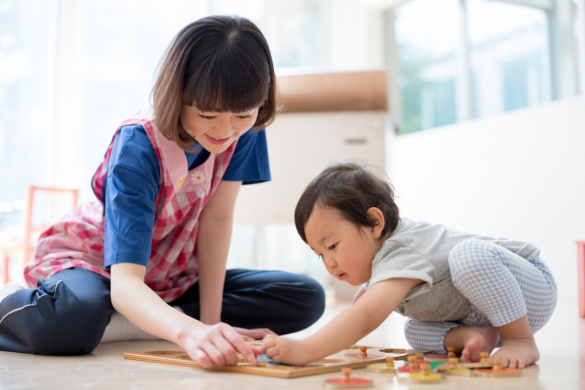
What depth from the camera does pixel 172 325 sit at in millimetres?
789

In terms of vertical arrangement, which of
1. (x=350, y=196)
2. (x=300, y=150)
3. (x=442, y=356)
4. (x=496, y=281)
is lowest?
(x=442, y=356)

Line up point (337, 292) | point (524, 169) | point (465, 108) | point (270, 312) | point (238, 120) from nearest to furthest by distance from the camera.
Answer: point (238, 120) → point (270, 312) → point (337, 292) → point (524, 169) → point (465, 108)

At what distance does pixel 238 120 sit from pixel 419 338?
49 cm

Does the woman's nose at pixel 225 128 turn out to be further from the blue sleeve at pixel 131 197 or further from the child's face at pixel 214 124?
the blue sleeve at pixel 131 197

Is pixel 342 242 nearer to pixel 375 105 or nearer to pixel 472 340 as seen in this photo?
pixel 472 340

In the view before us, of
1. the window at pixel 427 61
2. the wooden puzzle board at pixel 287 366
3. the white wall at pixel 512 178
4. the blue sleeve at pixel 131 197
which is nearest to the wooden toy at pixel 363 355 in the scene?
the wooden puzzle board at pixel 287 366

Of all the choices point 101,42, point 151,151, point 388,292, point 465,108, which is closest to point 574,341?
point 388,292

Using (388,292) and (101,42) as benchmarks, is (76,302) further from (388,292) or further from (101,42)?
(101,42)

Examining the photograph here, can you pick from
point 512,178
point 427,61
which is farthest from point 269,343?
point 427,61

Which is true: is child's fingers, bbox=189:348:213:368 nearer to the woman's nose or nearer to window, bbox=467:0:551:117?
the woman's nose

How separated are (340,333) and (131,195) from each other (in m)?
0.43

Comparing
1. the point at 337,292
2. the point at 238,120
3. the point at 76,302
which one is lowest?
the point at 337,292

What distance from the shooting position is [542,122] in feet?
7.59

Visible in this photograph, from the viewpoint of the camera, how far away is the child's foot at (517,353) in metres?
0.82
